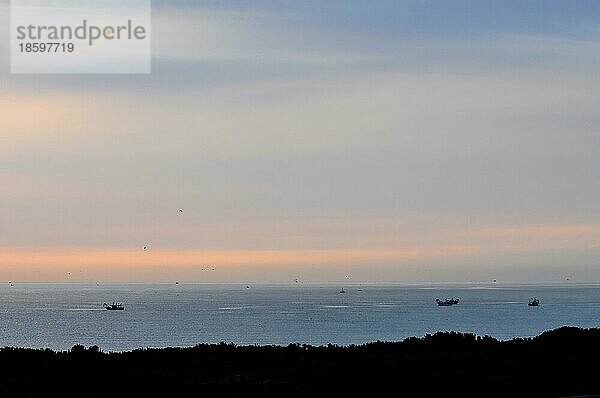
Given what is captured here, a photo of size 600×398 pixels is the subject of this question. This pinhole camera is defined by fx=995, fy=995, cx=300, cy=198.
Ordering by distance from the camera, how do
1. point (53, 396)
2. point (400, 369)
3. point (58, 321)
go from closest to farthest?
1. point (53, 396)
2. point (400, 369)
3. point (58, 321)

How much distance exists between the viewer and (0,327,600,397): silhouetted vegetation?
24.9 m

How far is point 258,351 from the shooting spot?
103ft

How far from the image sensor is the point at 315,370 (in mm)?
27625

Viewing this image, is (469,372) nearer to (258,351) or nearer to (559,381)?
(559,381)

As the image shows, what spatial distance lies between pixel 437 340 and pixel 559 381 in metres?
6.81

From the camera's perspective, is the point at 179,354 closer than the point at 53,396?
No

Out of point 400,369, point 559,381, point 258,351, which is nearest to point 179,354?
point 258,351

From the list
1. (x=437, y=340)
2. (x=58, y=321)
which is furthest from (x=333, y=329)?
(x=437, y=340)

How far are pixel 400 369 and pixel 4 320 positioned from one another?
182899 mm

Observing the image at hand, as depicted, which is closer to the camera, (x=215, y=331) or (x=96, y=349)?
(x=96, y=349)

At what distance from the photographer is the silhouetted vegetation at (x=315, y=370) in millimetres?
24875

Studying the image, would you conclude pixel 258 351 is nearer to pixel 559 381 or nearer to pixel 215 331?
pixel 559 381

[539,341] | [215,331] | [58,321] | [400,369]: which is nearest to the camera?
[400,369]

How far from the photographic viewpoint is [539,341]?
33062mm
